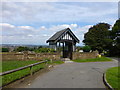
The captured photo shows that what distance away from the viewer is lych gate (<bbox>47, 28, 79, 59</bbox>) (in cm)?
2136

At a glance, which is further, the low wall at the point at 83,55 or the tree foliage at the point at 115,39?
the tree foliage at the point at 115,39

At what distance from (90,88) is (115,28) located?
96.4 ft

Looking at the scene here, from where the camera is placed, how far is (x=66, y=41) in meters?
22.2

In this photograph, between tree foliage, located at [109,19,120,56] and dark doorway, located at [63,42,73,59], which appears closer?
dark doorway, located at [63,42,73,59]

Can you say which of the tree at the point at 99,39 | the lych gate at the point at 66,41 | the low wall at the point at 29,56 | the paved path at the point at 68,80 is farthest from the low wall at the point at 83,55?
the paved path at the point at 68,80

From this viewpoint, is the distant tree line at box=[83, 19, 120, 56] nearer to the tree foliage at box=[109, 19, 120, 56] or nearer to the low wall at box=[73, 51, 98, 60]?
the tree foliage at box=[109, 19, 120, 56]

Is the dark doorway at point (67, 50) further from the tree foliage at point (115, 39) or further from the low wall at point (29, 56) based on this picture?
the tree foliage at point (115, 39)

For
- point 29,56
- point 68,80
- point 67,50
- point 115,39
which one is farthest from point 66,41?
point 115,39

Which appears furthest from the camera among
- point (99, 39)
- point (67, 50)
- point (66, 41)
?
point (99, 39)

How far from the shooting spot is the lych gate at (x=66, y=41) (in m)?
21.4

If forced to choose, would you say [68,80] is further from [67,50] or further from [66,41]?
[67,50]

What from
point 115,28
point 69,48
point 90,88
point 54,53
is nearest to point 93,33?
point 115,28

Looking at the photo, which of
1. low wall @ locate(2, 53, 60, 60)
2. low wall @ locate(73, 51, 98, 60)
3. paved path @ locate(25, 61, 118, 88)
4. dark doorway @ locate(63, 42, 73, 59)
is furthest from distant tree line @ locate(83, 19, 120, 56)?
paved path @ locate(25, 61, 118, 88)

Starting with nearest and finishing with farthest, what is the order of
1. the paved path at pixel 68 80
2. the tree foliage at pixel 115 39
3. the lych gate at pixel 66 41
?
the paved path at pixel 68 80 → the lych gate at pixel 66 41 → the tree foliage at pixel 115 39
